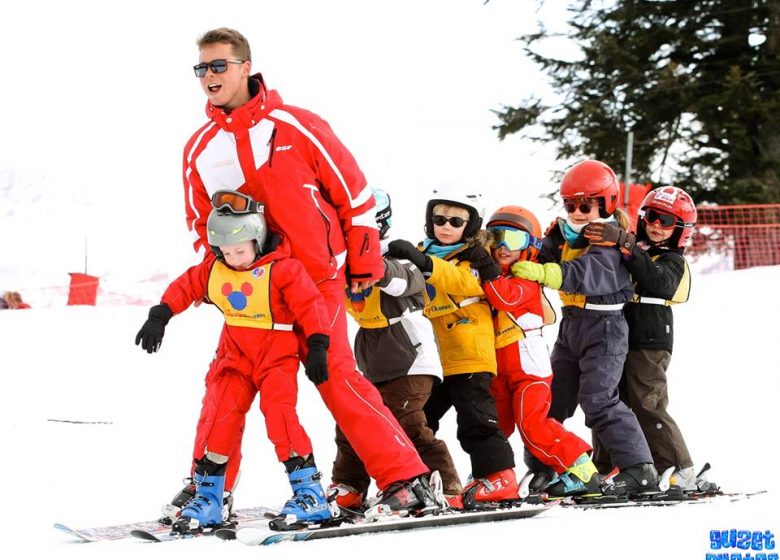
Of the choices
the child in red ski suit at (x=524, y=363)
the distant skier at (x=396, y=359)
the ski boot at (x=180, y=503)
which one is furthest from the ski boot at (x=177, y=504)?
the child in red ski suit at (x=524, y=363)

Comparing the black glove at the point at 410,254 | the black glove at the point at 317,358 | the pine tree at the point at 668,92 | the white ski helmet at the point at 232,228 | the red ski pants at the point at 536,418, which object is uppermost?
the pine tree at the point at 668,92

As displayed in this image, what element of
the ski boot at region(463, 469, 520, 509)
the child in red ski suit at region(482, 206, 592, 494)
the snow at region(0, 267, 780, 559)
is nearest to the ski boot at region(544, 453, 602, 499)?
the child in red ski suit at region(482, 206, 592, 494)

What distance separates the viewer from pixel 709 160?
20250 millimetres

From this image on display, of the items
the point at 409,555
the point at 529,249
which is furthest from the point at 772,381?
the point at 409,555

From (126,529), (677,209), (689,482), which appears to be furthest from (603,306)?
(126,529)

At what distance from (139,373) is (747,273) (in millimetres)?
8370

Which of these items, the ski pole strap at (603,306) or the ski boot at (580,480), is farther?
the ski pole strap at (603,306)

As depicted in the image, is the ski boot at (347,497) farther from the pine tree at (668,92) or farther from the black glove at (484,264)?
the pine tree at (668,92)

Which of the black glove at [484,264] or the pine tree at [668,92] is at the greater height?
the pine tree at [668,92]

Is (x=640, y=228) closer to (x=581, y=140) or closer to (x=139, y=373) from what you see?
(x=139, y=373)

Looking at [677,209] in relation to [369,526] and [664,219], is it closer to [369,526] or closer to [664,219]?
Result: [664,219]

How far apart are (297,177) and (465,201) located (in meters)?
1.05

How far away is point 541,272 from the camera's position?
17.1 ft

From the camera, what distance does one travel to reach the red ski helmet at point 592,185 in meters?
5.50
